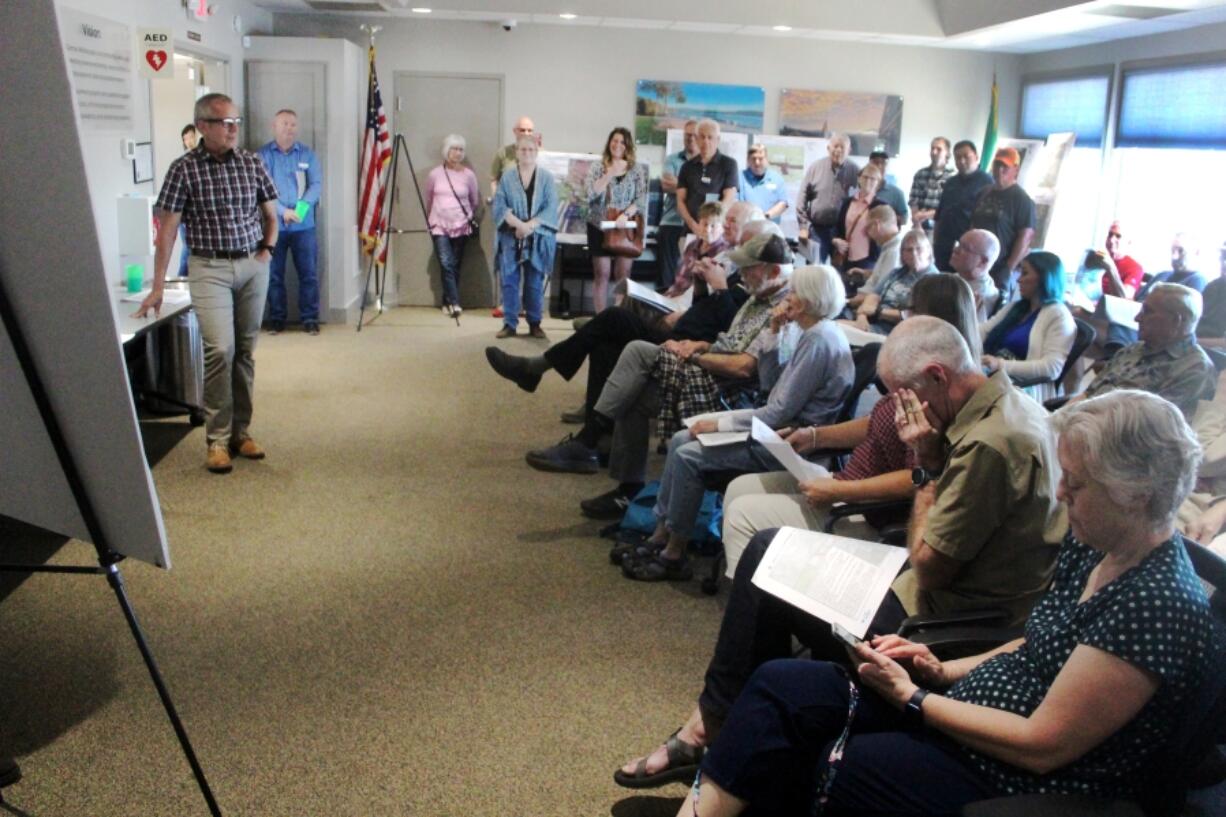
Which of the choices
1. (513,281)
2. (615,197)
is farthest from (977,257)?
(513,281)

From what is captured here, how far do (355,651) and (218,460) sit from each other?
1.98m

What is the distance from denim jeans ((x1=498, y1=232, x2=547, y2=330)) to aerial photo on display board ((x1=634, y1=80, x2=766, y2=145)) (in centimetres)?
202

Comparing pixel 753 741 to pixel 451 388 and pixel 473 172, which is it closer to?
pixel 451 388

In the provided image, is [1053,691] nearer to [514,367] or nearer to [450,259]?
[514,367]

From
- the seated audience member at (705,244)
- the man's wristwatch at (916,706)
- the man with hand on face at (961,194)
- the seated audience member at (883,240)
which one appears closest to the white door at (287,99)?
the seated audience member at (705,244)

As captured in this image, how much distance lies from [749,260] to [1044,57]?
7.18 meters

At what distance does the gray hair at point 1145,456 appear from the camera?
5.27 feet

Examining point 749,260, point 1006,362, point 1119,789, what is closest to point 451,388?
point 749,260

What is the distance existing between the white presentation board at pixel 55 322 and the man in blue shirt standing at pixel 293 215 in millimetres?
6643

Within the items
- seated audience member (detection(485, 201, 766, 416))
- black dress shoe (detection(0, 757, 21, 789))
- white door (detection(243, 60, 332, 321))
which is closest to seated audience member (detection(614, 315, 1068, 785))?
black dress shoe (detection(0, 757, 21, 789))

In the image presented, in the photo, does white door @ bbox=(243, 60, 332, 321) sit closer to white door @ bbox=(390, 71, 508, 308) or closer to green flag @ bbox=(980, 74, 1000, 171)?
white door @ bbox=(390, 71, 508, 308)

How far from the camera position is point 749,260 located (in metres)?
4.10

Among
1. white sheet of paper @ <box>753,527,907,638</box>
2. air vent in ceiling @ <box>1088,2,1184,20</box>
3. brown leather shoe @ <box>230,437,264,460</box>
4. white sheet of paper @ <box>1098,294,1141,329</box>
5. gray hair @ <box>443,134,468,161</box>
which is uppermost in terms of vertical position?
air vent in ceiling @ <box>1088,2,1184,20</box>

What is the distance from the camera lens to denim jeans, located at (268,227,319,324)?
837cm
